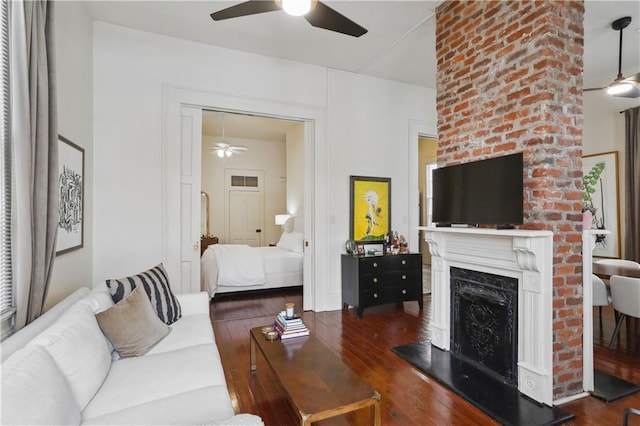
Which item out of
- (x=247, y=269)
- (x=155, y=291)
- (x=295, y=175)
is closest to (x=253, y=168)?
(x=295, y=175)

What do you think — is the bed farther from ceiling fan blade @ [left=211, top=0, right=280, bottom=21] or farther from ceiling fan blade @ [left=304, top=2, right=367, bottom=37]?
ceiling fan blade @ [left=304, top=2, right=367, bottom=37]

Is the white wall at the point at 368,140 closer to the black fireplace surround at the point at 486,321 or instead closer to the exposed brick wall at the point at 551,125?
the black fireplace surround at the point at 486,321

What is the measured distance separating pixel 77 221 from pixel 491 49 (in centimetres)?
386

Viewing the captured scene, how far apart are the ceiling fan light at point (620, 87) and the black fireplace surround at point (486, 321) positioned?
252 cm

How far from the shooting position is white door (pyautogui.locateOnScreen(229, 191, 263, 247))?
8594 mm

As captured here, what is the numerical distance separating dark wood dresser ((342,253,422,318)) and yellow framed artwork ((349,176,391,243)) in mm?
472

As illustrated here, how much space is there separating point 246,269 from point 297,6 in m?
3.90

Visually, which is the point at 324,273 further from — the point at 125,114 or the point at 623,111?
the point at 623,111

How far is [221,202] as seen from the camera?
8.48 m

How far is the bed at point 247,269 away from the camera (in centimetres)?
505

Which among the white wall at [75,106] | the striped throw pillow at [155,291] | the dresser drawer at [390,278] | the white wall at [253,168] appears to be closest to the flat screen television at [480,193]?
the dresser drawer at [390,278]

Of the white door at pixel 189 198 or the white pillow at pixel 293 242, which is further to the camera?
the white pillow at pixel 293 242

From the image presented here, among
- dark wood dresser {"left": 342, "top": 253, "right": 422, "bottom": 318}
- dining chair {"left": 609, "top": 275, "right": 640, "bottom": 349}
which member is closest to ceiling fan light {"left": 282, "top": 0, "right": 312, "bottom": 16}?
dark wood dresser {"left": 342, "top": 253, "right": 422, "bottom": 318}

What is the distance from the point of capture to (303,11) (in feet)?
7.16
